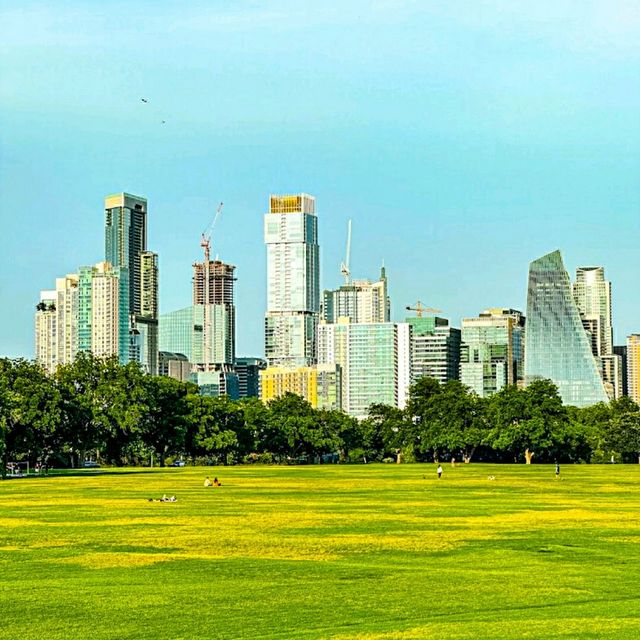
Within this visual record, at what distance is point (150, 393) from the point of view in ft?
404

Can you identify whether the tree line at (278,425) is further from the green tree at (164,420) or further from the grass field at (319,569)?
the grass field at (319,569)

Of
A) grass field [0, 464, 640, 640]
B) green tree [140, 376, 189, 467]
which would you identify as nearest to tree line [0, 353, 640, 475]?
green tree [140, 376, 189, 467]

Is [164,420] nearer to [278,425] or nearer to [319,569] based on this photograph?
[278,425]

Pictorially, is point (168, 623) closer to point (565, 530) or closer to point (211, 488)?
point (565, 530)

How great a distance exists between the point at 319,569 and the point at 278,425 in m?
116

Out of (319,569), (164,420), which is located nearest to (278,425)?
(164,420)

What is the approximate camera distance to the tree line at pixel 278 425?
4274 inches

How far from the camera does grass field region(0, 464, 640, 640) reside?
23359 millimetres

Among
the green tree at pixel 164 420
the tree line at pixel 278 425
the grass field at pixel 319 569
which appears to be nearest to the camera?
the grass field at pixel 319 569

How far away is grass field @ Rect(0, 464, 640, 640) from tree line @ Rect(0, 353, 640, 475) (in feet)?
176

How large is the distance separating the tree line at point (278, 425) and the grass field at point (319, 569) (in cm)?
Answer: 5369

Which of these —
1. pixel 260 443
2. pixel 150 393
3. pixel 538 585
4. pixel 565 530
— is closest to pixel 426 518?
pixel 565 530

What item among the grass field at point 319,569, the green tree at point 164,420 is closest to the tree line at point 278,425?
the green tree at point 164,420

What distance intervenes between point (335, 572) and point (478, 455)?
126 metres
